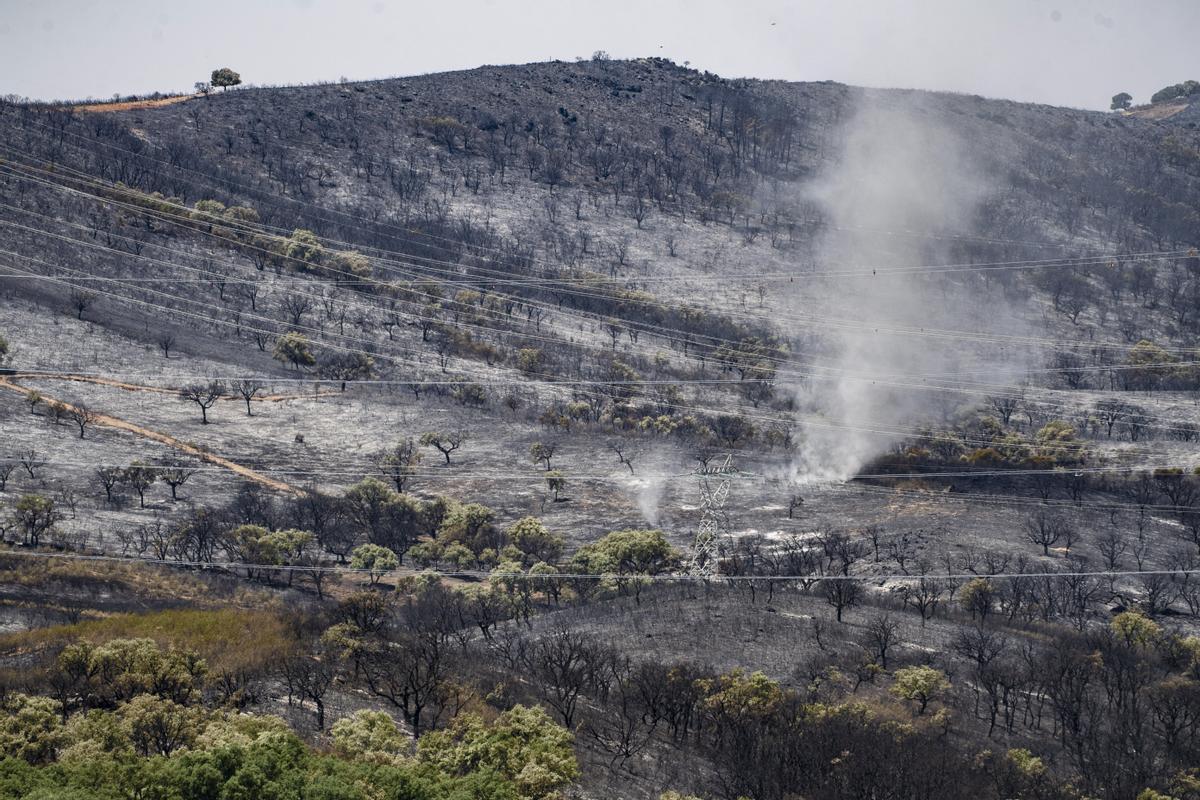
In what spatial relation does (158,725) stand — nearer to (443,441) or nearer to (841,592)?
(841,592)

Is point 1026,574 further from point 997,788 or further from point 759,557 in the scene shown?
point 997,788

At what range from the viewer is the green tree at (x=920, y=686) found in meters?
75.2

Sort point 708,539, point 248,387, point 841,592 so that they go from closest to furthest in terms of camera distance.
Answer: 1. point 841,592
2. point 708,539
3. point 248,387

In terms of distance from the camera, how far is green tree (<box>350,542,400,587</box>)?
9650cm

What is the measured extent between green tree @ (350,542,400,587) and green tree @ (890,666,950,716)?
3757 cm

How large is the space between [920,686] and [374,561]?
40246mm

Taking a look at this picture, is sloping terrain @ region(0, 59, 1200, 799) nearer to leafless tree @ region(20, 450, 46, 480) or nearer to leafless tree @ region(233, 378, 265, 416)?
leafless tree @ region(20, 450, 46, 480)

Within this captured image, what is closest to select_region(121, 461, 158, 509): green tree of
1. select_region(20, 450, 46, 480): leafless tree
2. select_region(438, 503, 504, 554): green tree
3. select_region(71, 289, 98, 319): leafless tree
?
select_region(20, 450, 46, 480): leafless tree

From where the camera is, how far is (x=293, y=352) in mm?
139125

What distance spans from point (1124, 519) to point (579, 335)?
65.9 m

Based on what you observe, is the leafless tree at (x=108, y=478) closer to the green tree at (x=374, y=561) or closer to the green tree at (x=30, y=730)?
the green tree at (x=374, y=561)

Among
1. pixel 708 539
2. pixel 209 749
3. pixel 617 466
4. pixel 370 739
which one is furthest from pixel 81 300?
pixel 209 749

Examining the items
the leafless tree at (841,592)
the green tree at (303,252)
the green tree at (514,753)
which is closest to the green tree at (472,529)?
the leafless tree at (841,592)

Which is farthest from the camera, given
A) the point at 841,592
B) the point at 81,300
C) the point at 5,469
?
the point at 81,300
